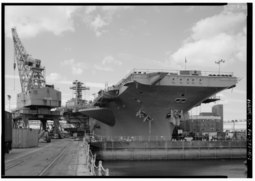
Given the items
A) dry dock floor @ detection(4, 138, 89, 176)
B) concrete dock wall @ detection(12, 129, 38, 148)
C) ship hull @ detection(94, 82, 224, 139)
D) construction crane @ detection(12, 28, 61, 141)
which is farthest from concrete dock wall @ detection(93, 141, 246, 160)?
construction crane @ detection(12, 28, 61, 141)

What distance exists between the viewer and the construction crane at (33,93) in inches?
2354

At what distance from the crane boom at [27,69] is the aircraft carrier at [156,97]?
22.1m

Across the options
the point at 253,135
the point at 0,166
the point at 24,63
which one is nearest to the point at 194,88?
the point at 253,135

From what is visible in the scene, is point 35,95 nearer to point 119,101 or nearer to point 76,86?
point 119,101

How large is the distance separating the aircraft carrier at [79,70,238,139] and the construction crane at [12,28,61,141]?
649 inches

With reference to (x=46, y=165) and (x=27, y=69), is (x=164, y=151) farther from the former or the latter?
(x=27, y=69)

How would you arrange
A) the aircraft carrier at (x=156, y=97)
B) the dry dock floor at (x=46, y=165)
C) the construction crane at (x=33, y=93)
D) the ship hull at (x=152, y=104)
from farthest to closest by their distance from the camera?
the construction crane at (x=33, y=93), the ship hull at (x=152, y=104), the aircraft carrier at (x=156, y=97), the dry dock floor at (x=46, y=165)

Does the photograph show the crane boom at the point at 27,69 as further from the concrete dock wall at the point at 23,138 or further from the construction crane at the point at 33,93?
the concrete dock wall at the point at 23,138

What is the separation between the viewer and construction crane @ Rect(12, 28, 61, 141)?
2354 inches

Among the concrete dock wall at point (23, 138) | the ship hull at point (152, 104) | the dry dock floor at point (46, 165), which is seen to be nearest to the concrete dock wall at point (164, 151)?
the ship hull at point (152, 104)

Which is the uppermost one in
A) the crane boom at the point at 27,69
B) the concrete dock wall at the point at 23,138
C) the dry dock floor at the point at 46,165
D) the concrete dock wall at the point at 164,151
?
the crane boom at the point at 27,69

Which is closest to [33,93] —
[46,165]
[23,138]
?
[23,138]

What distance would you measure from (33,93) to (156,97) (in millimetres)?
30577

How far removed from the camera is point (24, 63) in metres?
65.2
